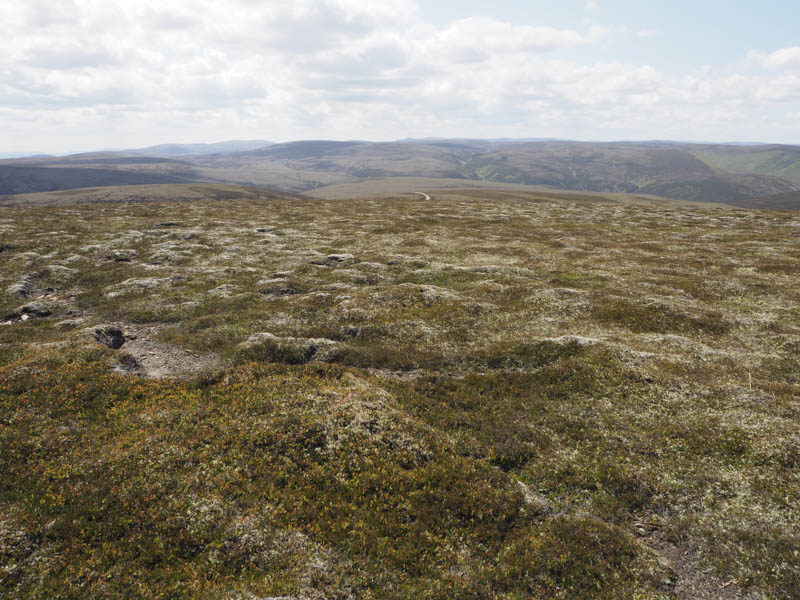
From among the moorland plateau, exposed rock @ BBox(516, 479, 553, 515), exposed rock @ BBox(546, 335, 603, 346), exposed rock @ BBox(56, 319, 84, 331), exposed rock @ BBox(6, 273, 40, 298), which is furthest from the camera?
exposed rock @ BBox(6, 273, 40, 298)

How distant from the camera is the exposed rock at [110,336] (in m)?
29.8

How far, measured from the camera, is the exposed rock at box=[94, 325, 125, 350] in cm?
2981

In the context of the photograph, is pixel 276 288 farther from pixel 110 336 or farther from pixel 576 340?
Result: pixel 576 340

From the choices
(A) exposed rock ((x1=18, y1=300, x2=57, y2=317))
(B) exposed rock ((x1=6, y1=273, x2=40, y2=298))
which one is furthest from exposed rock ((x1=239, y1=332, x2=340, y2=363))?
(B) exposed rock ((x1=6, y1=273, x2=40, y2=298))

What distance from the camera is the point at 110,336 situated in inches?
1216

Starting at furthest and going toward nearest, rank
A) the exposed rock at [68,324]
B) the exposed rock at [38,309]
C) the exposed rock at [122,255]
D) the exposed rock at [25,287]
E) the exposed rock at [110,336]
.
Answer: the exposed rock at [122,255], the exposed rock at [25,287], the exposed rock at [38,309], the exposed rock at [68,324], the exposed rock at [110,336]

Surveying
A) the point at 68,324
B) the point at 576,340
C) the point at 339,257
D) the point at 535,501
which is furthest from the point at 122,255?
the point at 535,501

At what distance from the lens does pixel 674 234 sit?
80062mm

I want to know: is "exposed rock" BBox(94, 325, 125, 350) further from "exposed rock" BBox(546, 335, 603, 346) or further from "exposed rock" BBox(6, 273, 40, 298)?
"exposed rock" BBox(546, 335, 603, 346)

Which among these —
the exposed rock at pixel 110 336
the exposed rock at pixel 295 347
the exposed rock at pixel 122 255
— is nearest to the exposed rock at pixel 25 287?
the exposed rock at pixel 122 255

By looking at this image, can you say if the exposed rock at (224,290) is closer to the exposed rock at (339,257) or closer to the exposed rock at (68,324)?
the exposed rock at (68,324)

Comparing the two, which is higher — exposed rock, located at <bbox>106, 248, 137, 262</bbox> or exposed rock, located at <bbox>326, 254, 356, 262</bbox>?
exposed rock, located at <bbox>106, 248, 137, 262</bbox>

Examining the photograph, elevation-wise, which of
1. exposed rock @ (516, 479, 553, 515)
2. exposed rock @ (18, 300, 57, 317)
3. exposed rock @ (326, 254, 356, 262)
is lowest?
exposed rock @ (516, 479, 553, 515)

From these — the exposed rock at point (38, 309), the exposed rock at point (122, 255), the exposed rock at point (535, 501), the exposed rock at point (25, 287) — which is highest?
the exposed rock at point (122, 255)
